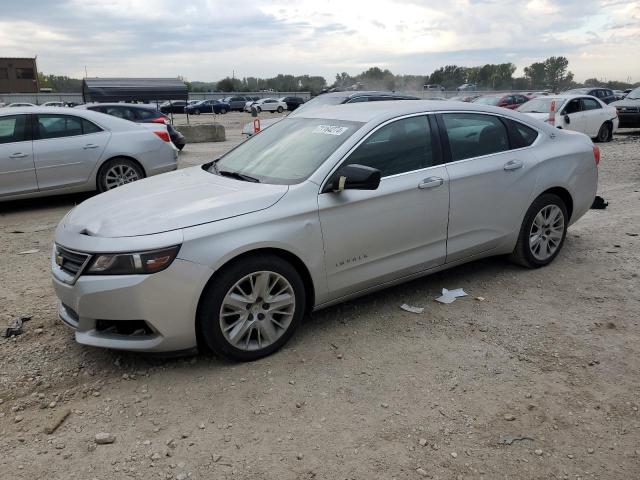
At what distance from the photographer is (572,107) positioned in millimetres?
14820

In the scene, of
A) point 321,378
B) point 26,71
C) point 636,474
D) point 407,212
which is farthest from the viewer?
point 26,71

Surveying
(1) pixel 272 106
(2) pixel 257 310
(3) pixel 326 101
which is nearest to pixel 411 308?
(2) pixel 257 310

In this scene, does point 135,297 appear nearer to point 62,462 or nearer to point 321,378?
point 62,462

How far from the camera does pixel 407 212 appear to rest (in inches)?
158

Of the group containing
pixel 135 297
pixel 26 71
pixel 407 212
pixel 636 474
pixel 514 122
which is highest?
pixel 26 71

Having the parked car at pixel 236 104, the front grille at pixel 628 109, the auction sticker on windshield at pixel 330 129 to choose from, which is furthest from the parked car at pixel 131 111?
the parked car at pixel 236 104

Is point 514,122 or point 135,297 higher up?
point 514,122

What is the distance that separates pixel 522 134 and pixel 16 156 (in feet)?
22.1

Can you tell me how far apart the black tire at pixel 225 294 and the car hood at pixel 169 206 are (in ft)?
1.09

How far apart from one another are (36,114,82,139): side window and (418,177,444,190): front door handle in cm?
608

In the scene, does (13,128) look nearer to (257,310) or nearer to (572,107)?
(257,310)

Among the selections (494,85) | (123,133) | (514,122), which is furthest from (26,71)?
(514,122)

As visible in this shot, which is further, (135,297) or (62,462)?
(135,297)

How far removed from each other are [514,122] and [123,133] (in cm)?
605
